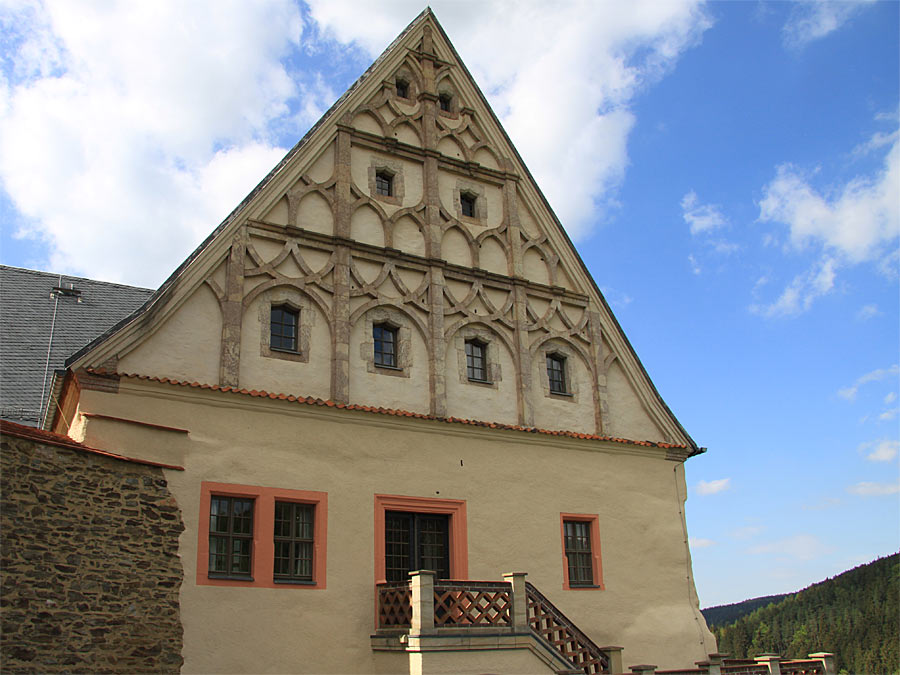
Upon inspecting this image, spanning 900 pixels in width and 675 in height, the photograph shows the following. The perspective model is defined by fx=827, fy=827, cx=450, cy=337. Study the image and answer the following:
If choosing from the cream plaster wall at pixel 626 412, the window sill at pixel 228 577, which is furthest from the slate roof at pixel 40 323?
the cream plaster wall at pixel 626 412

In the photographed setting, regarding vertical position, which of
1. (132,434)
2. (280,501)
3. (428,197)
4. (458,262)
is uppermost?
(428,197)

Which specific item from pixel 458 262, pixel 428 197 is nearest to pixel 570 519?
pixel 458 262

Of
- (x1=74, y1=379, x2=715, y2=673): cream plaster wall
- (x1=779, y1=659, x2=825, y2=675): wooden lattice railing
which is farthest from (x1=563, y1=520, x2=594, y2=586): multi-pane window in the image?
(x1=779, y1=659, x2=825, y2=675): wooden lattice railing

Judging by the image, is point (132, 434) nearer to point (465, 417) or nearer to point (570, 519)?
point (465, 417)

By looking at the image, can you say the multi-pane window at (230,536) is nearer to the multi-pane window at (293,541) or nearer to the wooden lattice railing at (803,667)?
the multi-pane window at (293,541)

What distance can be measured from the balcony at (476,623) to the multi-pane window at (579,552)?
2540 millimetres

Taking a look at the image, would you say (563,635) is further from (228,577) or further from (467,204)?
(467,204)

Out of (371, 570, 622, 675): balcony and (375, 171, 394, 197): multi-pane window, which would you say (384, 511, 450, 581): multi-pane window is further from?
(375, 171, 394, 197): multi-pane window

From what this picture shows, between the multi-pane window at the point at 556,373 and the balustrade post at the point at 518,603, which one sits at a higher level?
the multi-pane window at the point at 556,373

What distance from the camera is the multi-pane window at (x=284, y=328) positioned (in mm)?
14586

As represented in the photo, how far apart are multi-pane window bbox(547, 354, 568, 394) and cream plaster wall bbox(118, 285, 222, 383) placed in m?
7.10

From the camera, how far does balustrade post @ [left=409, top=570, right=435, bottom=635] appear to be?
1173 cm

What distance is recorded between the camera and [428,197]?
17.3m

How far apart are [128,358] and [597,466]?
935 centimetres
